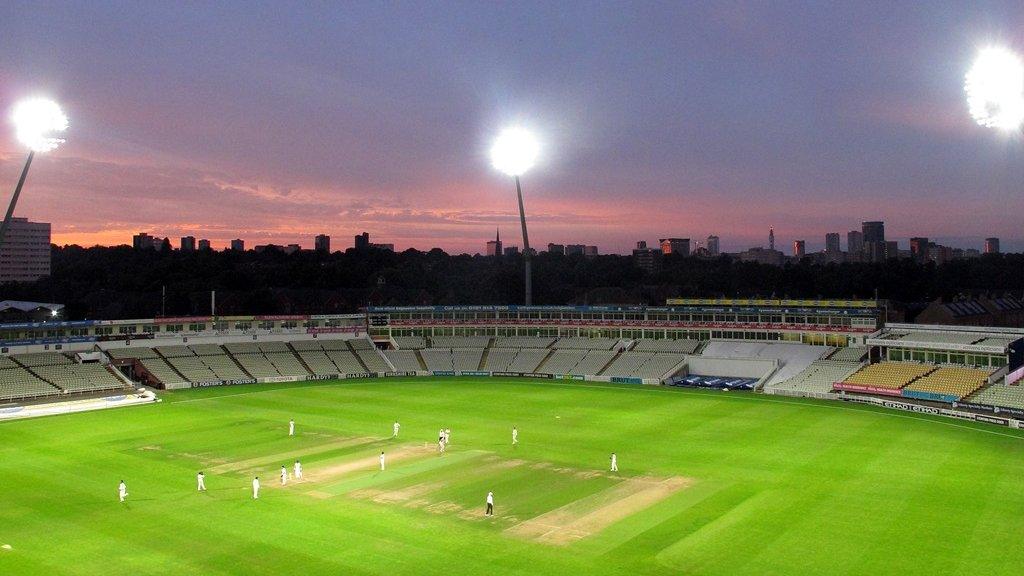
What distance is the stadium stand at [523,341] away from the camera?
3027 inches

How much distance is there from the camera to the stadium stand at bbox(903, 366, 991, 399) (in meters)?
49.5

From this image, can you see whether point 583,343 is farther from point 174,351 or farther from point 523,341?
point 174,351

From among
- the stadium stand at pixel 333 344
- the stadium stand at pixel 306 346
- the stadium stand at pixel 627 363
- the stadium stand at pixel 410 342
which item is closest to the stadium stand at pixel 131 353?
the stadium stand at pixel 306 346

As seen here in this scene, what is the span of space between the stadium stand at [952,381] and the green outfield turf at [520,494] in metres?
4.19

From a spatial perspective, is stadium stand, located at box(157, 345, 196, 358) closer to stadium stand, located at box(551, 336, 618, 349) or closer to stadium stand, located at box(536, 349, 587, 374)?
stadium stand, located at box(536, 349, 587, 374)

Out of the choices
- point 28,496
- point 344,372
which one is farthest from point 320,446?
point 344,372

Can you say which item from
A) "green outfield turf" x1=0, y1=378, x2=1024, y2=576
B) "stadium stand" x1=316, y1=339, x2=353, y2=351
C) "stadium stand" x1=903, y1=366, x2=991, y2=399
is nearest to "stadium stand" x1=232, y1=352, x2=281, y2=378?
"stadium stand" x1=316, y1=339, x2=353, y2=351

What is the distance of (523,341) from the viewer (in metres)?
78.1

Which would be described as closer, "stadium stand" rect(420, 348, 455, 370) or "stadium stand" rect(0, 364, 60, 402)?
"stadium stand" rect(0, 364, 60, 402)

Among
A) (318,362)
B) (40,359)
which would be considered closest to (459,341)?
(318,362)

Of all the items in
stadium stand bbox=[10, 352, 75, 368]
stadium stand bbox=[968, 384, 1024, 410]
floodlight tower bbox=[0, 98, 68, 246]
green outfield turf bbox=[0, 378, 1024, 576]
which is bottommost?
green outfield turf bbox=[0, 378, 1024, 576]

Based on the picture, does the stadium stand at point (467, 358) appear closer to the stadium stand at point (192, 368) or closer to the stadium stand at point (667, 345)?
the stadium stand at point (667, 345)

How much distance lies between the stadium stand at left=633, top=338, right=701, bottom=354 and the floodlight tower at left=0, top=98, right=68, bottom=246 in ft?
159

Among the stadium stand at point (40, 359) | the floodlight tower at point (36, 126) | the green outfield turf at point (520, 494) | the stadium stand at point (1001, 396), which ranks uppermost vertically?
the floodlight tower at point (36, 126)
